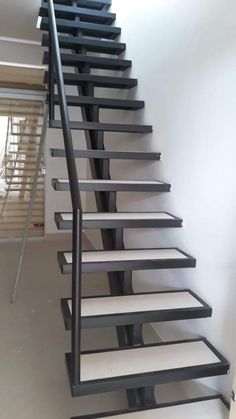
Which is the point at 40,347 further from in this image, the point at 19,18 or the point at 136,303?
the point at 19,18

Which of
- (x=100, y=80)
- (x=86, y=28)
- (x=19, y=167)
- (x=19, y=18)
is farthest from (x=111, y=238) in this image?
(x=19, y=167)

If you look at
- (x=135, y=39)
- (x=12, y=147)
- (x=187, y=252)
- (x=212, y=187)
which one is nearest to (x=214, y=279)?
(x=187, y=252)

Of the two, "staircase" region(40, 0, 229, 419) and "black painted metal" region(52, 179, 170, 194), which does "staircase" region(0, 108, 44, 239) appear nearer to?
"staircase" region(40, 0, 229, 419)

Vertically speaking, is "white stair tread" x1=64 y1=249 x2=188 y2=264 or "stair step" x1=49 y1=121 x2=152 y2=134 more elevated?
"stair step" x1=49 y1=121 x2=152 y2=134

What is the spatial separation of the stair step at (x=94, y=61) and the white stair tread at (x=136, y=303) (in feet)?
6.73

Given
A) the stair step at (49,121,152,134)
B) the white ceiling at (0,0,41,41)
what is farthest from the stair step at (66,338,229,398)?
the white ceiling at (0,0,41,41)

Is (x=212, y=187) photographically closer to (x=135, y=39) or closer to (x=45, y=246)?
(x=135, y=39)

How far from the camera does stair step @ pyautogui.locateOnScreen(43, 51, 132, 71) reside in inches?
115

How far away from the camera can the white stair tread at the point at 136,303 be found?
173 centimetres

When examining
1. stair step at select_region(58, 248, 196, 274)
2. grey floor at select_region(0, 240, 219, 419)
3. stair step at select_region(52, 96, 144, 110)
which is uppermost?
stair step at select_region(52, 96, 144, 110)

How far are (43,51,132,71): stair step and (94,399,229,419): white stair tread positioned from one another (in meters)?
2.61

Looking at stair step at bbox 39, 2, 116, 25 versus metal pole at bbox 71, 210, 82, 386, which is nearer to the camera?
metal pole at bbox 71, 210, 82, 386

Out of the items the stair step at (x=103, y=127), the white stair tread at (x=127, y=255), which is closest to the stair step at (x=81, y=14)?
the stair step at (x=103, y=127)

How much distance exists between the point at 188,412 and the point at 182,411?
1.1 inches
